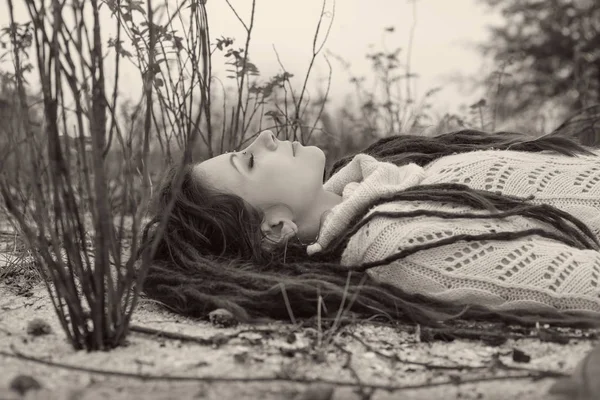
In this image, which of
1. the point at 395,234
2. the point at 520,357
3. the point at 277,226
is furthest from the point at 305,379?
the point at 277,226

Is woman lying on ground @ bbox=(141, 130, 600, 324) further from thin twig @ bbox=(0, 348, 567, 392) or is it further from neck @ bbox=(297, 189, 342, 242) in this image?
thin twig @ bbox=(0, 348, 567, 392)

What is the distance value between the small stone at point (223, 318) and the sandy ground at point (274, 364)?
3 centimetres

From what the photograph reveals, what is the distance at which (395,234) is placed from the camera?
223 centimetres

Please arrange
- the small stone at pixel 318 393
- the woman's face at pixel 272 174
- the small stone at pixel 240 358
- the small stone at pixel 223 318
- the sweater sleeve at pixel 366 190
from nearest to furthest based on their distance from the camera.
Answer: the small stone at pixel 318 393, the small stone at pixel 240 358, the small stone at pixel 223 318, the sweater sleeve at pixel 366 190, the woman's face at pixel 272 174

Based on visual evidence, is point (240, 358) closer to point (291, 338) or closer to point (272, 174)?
point (291, 338)

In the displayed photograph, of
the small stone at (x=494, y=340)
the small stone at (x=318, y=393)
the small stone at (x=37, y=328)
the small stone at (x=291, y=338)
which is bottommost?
the small stone at (x=494, y=340)

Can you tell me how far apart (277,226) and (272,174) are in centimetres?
20

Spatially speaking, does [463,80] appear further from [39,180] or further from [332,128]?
[39,180]

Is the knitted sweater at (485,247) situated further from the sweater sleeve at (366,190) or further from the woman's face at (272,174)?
the woman's face at (272,174)

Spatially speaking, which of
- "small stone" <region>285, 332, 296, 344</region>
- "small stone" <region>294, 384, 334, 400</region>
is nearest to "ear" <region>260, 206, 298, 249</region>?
"small stone" <region>285, 332, 296, 344</region>

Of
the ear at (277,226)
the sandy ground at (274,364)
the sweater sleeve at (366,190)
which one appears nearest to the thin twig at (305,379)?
the sandy ground at (274,364)

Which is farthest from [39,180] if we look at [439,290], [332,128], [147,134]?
[332,128]

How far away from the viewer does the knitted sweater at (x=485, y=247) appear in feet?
7.05

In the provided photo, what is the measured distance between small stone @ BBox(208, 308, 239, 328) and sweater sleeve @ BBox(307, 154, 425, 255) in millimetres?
410
